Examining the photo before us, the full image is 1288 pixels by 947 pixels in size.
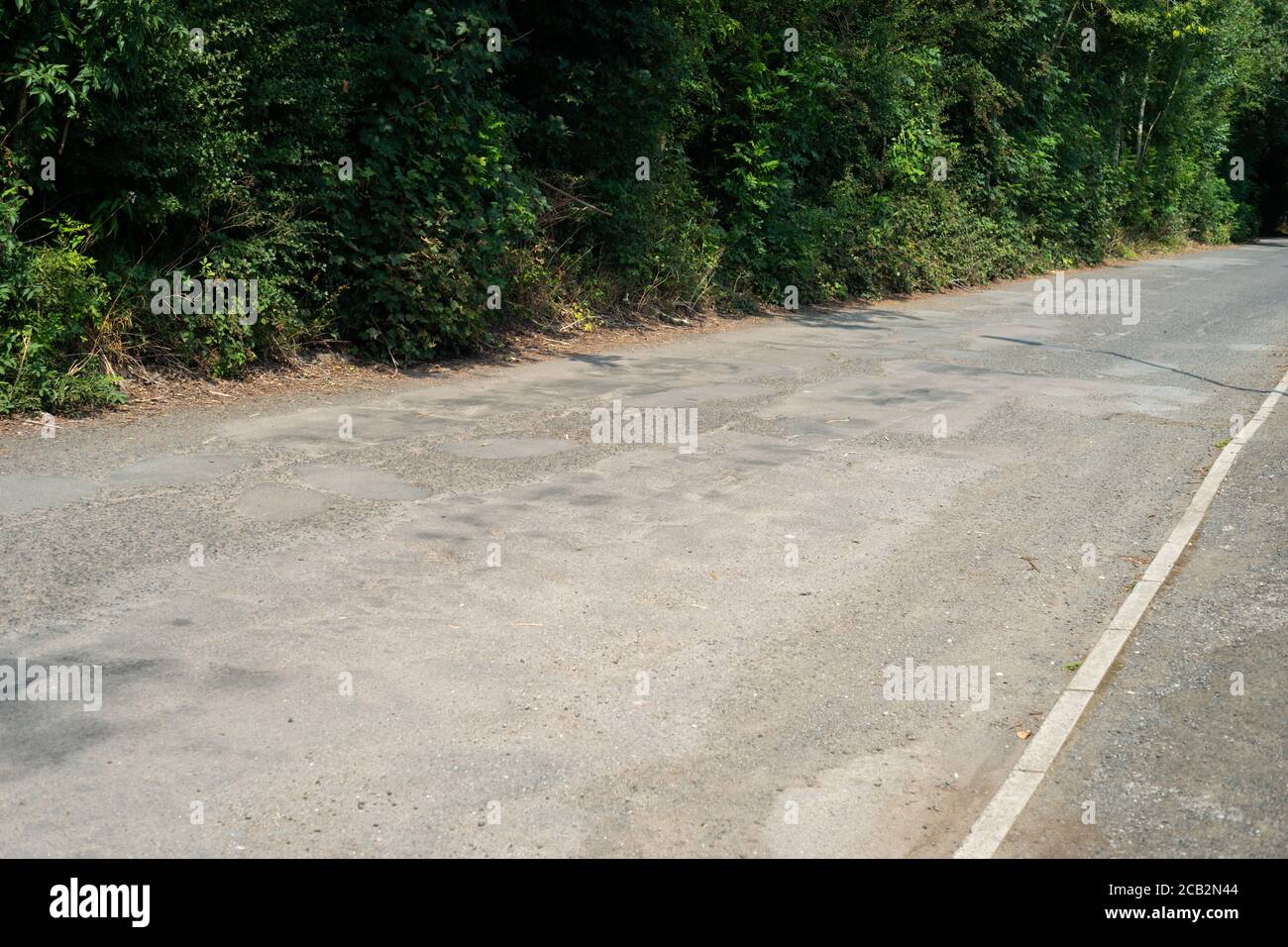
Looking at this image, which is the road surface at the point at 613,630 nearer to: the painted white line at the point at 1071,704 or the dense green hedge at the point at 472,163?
the painted white line at the point at 1071,704

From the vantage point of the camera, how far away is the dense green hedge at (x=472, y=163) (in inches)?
411

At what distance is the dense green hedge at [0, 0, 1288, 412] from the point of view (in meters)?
10.4

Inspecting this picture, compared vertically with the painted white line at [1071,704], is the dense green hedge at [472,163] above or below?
above

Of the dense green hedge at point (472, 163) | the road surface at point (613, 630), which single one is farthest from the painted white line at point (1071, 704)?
the dense green hedge at point (472, 163)

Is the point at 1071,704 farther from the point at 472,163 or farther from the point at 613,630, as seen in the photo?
the point at 472,163

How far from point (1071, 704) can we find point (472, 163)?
9871mm

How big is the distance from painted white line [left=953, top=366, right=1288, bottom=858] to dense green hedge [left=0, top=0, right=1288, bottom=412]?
25.7ft

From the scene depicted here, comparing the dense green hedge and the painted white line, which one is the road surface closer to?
the painted white line

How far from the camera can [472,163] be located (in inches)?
534

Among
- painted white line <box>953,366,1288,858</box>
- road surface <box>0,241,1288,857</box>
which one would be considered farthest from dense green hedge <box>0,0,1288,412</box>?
painted white line <box>953,366,1288,858</box>

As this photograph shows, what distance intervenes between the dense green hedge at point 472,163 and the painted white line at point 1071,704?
7.85m

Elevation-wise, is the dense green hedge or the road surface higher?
the dense green hedge

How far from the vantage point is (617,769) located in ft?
15.6

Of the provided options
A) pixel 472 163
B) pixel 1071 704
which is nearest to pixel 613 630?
pixel 1071 704
